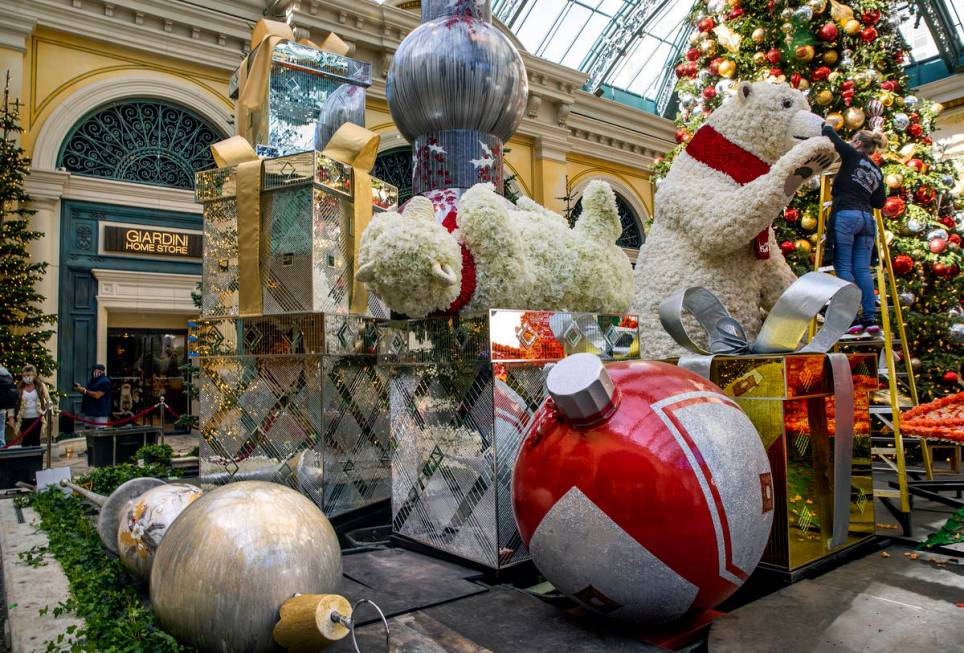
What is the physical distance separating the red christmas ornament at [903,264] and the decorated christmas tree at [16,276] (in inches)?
425

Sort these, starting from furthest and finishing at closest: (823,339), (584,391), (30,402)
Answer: (30,402)
(823,339)
(584,391)

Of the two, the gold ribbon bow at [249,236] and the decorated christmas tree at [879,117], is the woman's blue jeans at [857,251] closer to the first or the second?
the decorated christmas tree at [879,117]

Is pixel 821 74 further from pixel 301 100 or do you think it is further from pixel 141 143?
pixel 141 143

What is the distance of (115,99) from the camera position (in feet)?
35.6

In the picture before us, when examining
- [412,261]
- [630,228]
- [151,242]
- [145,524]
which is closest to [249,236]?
[412,261]

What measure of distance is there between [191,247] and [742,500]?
38.1 feet

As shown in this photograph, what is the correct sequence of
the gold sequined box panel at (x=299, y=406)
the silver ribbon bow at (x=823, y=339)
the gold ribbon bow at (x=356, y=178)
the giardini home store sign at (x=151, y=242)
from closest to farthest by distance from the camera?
the silver ribbon bow at (x=823, y=339) → the gold sequined box panel at (x=299, y=406) → the gold ribbon bow at (x=356, y=178) → the giardini home store sign at (x=151, y=242)

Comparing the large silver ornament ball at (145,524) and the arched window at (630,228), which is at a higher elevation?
the arched window at (630,228)

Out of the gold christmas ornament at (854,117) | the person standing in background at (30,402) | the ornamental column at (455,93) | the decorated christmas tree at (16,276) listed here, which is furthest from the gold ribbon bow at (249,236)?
the decorated christmas tree at (16,276)

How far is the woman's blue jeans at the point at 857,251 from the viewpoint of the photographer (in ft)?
13.7

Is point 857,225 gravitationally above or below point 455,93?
below

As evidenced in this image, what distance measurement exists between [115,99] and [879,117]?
37.4 ft

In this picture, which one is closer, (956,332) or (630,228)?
(956,332)

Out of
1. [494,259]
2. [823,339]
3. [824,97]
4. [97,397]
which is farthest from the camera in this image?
[97,397]
